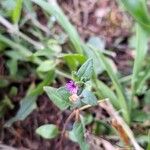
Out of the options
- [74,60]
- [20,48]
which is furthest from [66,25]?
[20,48]

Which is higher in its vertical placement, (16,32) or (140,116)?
(16,32)

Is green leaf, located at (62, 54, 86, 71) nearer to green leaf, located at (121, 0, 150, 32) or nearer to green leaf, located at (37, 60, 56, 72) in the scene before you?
green leaf, located at (37, 60, 56, 72)

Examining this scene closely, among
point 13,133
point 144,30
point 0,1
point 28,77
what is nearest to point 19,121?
point 13,133

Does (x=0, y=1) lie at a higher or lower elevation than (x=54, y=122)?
higher

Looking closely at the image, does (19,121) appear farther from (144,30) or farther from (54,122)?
(144,30)

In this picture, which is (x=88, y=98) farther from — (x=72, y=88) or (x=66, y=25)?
(x=66, y=25)

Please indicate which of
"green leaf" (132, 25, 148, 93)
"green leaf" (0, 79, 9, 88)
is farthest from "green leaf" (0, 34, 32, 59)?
"green leaf" (132, 25, 148, 93)
